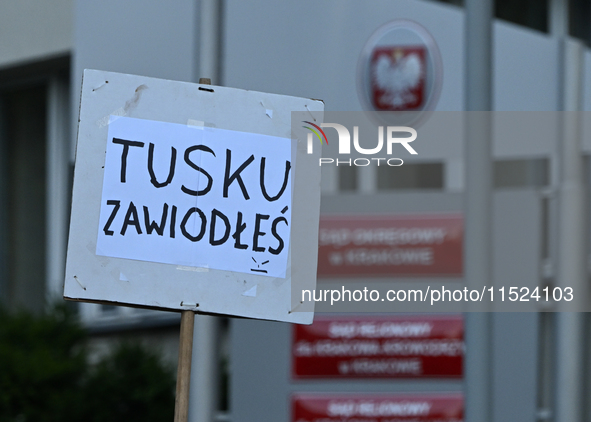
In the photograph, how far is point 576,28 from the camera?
4.82 meters

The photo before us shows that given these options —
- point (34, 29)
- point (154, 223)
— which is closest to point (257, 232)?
point (154, 223)

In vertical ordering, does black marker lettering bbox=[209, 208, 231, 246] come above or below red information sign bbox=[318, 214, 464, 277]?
below

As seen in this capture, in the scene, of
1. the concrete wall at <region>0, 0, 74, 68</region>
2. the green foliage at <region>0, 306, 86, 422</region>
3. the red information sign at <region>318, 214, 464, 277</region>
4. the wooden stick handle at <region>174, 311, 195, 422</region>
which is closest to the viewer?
the wooden stick handle at <region>174, 311, 195, 422</region>

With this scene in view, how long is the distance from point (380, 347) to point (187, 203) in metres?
2.34

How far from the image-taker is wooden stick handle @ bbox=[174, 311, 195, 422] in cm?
227

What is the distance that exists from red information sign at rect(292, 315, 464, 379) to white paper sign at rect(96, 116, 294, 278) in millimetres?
2143

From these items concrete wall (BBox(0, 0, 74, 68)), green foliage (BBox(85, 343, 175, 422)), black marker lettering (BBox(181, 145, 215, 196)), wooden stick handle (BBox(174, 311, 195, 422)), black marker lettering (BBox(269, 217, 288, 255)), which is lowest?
green foliage (BBox(85, 343, 175, 422))

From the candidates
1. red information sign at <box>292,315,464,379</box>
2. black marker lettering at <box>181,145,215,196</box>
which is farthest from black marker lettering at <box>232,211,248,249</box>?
red information sign at <box>292,315,464,379</box>

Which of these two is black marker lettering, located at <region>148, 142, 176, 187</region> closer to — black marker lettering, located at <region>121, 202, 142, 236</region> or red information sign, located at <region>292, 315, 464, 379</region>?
black marker lettering, located at <region>121, 202, 142, 236</region>

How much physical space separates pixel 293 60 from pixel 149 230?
→ 2.56m

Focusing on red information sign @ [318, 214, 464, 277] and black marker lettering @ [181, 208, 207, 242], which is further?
red information sign @ [318, 214, 464, 277]

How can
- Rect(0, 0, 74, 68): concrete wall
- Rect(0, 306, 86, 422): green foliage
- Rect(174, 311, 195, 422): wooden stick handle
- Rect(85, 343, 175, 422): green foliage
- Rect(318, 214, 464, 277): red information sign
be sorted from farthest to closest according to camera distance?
Rect(0, 0, 74, 68): concrete wall → Rect(0, 306, 86, 422): green foliage → Rect(85, 343, 175, 422): green foliage → Rect(318, 214, 464, 277): red information sign → Rect(174, 311, 195, 422): wooden stick handle

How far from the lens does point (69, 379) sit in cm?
600

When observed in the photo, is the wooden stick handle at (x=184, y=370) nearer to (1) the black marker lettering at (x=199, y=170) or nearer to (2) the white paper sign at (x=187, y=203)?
(2) the white paper sign at (x=187, y=203)
